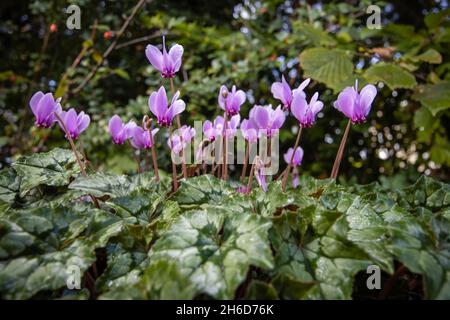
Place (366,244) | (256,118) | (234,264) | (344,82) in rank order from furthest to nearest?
1. (344,82)
2. (256,118)
3. (366,244)
4. (234,264)

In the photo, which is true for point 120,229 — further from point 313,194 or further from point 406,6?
point 406,6

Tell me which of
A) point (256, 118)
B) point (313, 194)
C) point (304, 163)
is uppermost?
point (256, 118)

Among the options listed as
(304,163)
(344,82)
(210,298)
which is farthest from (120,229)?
(304,163)

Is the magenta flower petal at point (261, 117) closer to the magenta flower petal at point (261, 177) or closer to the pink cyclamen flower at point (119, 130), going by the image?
the magenta flower petal at point (261, 177)

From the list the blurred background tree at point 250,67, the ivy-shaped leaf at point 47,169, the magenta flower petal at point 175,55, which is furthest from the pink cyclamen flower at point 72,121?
the blurred background tree at point 250,67

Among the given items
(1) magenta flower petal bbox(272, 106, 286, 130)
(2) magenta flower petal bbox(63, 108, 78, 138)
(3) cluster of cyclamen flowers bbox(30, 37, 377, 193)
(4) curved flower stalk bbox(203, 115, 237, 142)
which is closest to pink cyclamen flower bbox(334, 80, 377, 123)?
(3) cluster of cyclamen flowers bbox(30, 37, 377, 193)

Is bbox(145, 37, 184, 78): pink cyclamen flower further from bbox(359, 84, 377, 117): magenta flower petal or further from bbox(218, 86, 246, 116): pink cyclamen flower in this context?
bbox(359, 84, 377, 117): magenta flower petal
